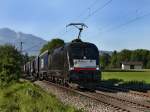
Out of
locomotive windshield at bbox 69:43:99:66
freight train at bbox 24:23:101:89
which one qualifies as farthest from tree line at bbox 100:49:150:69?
locomotive windshield at bbox 69:43:99:66

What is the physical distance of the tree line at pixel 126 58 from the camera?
589 ft

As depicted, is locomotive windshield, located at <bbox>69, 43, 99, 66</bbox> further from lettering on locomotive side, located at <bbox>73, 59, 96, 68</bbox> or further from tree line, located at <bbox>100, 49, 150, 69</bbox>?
tree line, located at <bbox>100, 49, 150, 69</bbox>

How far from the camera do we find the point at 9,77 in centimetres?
3947

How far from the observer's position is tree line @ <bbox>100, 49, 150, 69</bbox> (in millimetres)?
179625

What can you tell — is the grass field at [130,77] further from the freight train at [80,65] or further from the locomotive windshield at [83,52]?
the freight train at [80,65]

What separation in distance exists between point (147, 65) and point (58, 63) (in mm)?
148438

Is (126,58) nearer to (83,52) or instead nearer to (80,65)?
(83,52)

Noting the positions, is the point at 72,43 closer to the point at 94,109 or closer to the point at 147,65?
the point at 94,109

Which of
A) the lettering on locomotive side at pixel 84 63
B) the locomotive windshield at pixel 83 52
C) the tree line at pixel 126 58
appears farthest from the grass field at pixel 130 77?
the tree line at pixel 126 58

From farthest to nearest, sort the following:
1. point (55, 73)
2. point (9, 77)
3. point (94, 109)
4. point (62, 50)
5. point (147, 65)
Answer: point (147, 65) → point (9, 77) → point (55, 73) → point (62, 50) → point (94, 109)

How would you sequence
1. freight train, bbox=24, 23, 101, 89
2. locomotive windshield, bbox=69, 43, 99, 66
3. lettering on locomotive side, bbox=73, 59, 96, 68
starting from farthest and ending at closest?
1. locomotive windshield, bbox=69, 43, 99, 66
2. lettering on locomotive side, bbox=73, 59, 96, 68
3. freight train, bbox=24, 23, 101, 89

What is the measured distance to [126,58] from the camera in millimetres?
188625

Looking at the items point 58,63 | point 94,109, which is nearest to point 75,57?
point 58,63

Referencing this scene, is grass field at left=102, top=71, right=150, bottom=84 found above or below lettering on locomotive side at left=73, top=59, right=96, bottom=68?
below
